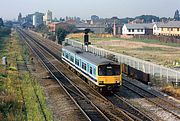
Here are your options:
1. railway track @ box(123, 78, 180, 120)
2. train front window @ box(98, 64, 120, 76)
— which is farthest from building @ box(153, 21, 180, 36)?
train front window @ box(98, 64, 120, 76)

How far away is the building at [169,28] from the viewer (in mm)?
98375

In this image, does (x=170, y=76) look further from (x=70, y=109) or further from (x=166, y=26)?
(x=166, y=26)

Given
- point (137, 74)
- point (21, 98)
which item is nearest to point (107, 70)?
point (21, 98)

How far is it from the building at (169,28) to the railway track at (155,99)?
73653 millimetres

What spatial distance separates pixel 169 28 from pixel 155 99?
83.2 meters

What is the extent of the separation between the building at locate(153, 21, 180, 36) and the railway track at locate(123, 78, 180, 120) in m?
73.7

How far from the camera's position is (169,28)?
102 meters

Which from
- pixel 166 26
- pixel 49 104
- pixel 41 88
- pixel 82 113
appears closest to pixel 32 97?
pixel 49 104

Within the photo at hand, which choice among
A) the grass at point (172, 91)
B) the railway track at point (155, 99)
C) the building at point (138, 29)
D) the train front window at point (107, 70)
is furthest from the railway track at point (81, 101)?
the building at point (138, 29)

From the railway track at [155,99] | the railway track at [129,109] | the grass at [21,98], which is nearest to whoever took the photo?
the railway track at [129,109]

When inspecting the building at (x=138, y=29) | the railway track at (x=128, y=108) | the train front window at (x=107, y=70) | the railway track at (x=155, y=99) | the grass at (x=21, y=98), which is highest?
the building at (x=138, y=29)

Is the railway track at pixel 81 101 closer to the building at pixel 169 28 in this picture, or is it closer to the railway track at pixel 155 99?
the railway track at pixel 155 99

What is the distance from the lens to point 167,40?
8400 centimetres

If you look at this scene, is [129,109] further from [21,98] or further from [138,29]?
[138,29]
